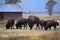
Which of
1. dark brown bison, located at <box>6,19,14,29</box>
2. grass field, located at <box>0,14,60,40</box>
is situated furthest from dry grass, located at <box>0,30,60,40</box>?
dark brown bison, located at <box>6,19,14,29</box>

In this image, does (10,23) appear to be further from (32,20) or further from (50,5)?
(50,5)

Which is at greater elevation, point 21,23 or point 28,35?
point 21,23

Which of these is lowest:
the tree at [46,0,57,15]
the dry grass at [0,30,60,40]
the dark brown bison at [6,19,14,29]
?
the dry grass at [0,30,60,40]

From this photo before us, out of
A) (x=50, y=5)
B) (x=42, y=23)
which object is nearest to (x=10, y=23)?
(x=42, y=23)

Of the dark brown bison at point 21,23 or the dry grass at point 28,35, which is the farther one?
the dark brown bison at point 21,23

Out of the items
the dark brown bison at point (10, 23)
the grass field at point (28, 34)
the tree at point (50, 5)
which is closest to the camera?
the grass field at point (28, 34)

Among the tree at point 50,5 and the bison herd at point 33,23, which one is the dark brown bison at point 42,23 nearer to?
the bison herd at point 33,23

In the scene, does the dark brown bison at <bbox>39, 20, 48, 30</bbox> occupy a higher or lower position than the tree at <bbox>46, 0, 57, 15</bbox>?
lower

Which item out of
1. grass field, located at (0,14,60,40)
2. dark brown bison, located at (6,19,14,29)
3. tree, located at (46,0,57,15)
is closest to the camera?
grass field, located at (0,14,60,40)

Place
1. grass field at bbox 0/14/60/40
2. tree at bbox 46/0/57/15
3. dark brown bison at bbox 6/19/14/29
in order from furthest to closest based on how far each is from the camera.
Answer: tree at bbox 46/0/57/15 → dark brown bison at bbox 6/19/14/29 → grass field at bbox 0/14/60/40

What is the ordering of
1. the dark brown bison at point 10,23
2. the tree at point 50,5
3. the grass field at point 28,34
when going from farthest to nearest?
the tree at point 50,5 → the dark brown bison at point 10,23 → the grass field at point 28,34

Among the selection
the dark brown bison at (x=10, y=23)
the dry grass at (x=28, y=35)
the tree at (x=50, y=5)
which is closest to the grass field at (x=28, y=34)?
the dry grass at (x=28, y=35)

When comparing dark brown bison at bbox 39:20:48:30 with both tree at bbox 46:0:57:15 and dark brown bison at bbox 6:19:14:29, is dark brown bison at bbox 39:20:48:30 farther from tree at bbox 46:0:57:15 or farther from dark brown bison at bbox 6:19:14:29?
dark brown bison at bbox 6:19:14:29

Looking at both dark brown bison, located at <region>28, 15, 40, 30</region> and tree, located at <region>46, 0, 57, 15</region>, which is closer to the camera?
dark brown bison, located at <region>28, 15, 40, 30</region>
